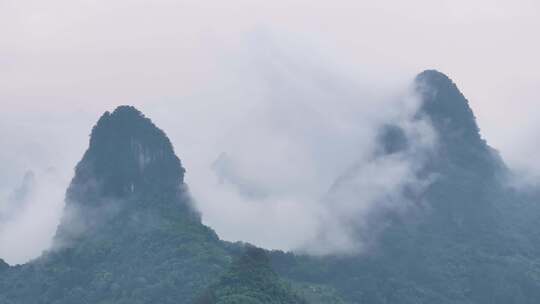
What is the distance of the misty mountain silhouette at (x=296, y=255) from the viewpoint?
14200cm

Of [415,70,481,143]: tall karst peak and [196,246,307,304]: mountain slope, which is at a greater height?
[415,70,481,143]: tall karst peak

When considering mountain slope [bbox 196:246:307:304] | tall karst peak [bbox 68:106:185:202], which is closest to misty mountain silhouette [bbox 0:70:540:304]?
tall karst peak [bbox 68:106:185:202]

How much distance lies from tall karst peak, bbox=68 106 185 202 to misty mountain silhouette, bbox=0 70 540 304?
11 cm

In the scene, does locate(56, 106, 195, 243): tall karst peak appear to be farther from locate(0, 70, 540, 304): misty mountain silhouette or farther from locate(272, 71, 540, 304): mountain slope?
locate(272, 71, 540, 304): mountain slope

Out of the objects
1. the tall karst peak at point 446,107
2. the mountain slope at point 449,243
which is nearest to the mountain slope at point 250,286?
the mountain slope at point 449,243

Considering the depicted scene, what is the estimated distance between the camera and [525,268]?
14450 centimetres

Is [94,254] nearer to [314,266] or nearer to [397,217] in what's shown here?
[314,266]

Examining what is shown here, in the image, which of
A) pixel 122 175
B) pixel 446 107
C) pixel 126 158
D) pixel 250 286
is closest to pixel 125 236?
pixel 122 175

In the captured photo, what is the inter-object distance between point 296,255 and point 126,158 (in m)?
21.1

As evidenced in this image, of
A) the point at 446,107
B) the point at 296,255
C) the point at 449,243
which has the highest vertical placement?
the point at 446,107

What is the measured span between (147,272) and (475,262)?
3310 cm

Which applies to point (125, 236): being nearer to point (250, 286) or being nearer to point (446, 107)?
point (250, 286)

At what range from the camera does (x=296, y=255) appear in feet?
503

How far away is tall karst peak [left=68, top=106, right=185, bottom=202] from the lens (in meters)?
155
